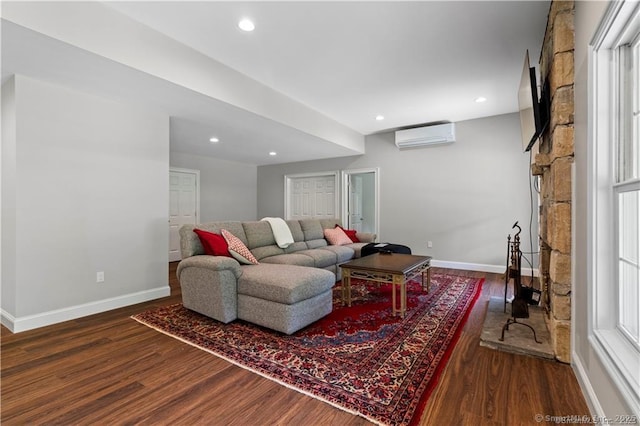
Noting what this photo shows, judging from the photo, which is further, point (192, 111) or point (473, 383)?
point (192, 111)

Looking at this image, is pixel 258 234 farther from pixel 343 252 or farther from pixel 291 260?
pixel 343 252

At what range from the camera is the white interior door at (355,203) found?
21.5ft

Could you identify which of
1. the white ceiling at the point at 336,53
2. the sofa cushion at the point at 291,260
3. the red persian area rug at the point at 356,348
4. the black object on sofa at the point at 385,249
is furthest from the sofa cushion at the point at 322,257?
the white ceiling at the point at 336,53

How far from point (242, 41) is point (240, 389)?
2.72 meters

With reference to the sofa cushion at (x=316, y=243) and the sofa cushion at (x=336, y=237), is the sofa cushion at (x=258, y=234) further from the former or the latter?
the sofa cushion at (x=336, y=237)

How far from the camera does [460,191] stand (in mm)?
5012

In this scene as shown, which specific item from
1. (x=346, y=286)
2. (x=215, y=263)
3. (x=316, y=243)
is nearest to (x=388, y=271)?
(x=346, y=286)

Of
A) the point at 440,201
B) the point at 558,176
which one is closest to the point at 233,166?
the point at 440,201

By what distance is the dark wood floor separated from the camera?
1477mm

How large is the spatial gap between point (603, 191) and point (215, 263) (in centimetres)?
264

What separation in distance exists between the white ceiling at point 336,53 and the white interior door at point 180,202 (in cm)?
203

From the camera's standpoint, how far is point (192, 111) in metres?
3.34

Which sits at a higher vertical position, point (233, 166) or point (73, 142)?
point (233, 166)

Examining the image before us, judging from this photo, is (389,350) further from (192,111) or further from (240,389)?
(192,111)
